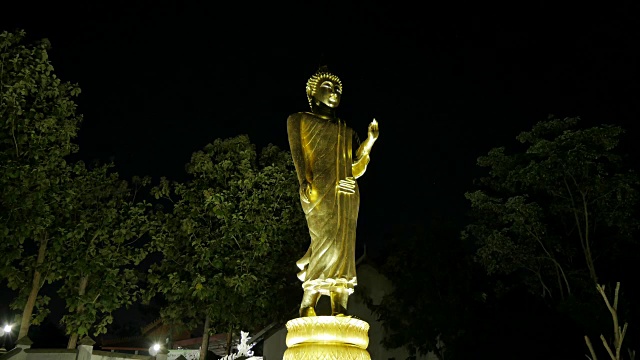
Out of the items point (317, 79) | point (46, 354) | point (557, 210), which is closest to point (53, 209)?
point (46, 354)

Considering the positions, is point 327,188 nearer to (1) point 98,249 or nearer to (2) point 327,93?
(2) point 327,93

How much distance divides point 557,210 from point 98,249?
37.3ft

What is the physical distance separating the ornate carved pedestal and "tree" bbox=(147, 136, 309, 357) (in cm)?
844

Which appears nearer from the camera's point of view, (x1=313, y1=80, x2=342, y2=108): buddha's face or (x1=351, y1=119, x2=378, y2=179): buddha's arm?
(x1=351, y1=119, x2=378, y2=179): buddha's arm

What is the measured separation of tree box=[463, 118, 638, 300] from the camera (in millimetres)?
14000

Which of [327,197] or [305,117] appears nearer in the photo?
[327,197]

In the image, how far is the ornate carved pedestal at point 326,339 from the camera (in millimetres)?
5203

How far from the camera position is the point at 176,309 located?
1490cm

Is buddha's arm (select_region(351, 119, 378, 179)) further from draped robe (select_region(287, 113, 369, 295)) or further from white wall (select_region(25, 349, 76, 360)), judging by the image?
white wall (select_region(25, 349, 76, 360))

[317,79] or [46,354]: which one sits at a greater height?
[317,79]

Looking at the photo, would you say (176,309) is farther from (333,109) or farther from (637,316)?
(637,316)

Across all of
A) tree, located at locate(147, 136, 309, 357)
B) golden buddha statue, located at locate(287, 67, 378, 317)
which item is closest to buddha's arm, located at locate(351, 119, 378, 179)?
golden buddha statue, located at locate(287, 67, 378, 317)

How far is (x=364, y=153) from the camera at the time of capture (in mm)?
6656

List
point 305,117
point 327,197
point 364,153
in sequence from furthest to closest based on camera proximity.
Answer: point 364,153 < point 305,117 < point 327,197
